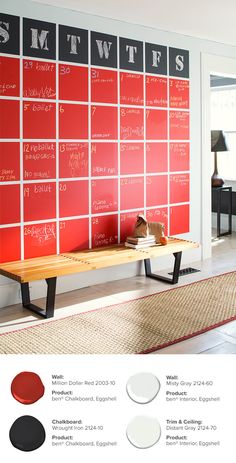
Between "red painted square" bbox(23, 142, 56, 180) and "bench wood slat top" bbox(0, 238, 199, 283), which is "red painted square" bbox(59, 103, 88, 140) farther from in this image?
"bench wood slat top" bbox(0, 238, 199, 283)

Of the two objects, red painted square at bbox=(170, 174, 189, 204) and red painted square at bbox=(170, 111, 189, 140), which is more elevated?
red painted square at bbox=(170, 111, 189, 140)

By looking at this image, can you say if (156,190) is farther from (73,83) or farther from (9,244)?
(9,244)

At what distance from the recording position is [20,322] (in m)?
3.32

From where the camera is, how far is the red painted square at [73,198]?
394 centimetres

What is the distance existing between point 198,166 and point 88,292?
178cm

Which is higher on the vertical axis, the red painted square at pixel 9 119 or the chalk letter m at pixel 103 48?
the chalk letter m at pixel 103 48

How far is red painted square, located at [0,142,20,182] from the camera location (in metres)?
3.55

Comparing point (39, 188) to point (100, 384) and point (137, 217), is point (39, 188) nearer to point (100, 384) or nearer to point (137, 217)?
point (137, 217)

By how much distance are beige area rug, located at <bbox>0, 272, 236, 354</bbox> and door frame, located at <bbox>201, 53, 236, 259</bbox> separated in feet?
4.20

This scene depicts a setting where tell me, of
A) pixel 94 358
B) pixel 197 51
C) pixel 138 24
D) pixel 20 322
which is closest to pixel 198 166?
pixel 197 51

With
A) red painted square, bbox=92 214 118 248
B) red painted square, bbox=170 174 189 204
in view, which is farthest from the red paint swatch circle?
red painted square, bbox=170 174 189 204

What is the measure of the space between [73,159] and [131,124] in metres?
0.68

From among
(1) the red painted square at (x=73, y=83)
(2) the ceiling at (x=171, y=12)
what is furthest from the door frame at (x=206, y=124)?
(1) the red painted square at (x=73, y=83)

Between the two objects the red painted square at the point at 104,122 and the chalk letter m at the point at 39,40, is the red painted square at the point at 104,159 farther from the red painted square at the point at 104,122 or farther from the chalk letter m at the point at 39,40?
the chalk letter m at the point at 39,40
